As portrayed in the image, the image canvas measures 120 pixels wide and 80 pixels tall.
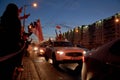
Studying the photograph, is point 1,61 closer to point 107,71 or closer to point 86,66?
point 107,71

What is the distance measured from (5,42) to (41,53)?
855 inches

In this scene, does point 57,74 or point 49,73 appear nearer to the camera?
point 57,74

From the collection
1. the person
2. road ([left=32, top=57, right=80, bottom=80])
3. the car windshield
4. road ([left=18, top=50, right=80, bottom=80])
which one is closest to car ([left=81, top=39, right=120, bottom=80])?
the person

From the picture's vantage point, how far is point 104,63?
444 cm

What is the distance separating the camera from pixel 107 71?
167 inches

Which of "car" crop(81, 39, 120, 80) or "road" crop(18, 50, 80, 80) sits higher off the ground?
"car" crop(81, 39, 120, 80)

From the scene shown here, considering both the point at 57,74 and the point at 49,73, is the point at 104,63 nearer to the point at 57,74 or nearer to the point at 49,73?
the point at 57,74

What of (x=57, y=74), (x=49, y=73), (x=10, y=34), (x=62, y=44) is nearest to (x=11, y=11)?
(x=10, y=34)

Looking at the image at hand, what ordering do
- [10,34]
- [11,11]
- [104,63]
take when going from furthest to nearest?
[11,11] → [10,34] → [104,63]

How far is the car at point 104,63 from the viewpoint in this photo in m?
4.05

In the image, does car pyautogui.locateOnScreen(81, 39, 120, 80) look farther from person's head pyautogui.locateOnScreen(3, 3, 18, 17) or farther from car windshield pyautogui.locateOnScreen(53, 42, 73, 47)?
car windshield pyautogui.locateOnScreen(53, 42, 73, 47)

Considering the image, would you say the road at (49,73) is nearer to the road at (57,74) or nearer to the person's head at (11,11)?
the road at (57,74)

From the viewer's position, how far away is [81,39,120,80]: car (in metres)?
4.05

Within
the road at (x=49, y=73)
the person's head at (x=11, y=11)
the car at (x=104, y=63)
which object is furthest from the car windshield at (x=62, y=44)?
the person's head at (x=11, y=11)
